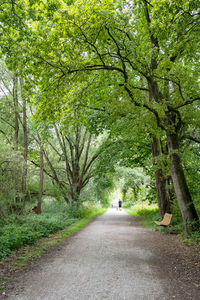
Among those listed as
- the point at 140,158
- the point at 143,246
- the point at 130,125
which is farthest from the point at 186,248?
the point at 140,158

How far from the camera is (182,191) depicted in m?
9.73

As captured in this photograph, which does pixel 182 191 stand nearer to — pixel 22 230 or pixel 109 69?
pixel 109 69

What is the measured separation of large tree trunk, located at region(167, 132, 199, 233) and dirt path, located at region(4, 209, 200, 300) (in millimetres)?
2188

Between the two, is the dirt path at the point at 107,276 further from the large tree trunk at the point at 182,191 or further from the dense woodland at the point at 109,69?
the dense woodland at the point at 109,69

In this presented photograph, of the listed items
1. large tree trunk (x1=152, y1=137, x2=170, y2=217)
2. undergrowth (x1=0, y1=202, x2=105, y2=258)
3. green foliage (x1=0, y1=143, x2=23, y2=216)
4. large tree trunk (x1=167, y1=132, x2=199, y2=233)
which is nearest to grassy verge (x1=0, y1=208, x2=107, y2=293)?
undergrowth (x1=0, y1=202, x2=105, y2=258)

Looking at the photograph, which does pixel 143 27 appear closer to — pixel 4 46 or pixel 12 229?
pixel 4 46

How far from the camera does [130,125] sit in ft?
31.0

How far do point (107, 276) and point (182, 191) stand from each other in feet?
19.3

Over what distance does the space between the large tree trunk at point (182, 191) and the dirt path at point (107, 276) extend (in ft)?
7.18

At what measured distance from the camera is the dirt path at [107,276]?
13.3 ft

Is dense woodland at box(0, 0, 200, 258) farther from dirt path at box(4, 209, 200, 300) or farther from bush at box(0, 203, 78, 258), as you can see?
dirt path at box(4, 209, 200, 300)

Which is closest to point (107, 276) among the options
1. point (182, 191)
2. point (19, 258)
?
point (19, 258)

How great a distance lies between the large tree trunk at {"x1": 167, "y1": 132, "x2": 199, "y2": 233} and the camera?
9.51 metres

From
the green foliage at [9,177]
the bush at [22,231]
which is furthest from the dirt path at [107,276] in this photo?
the green foliage at [9,177]
